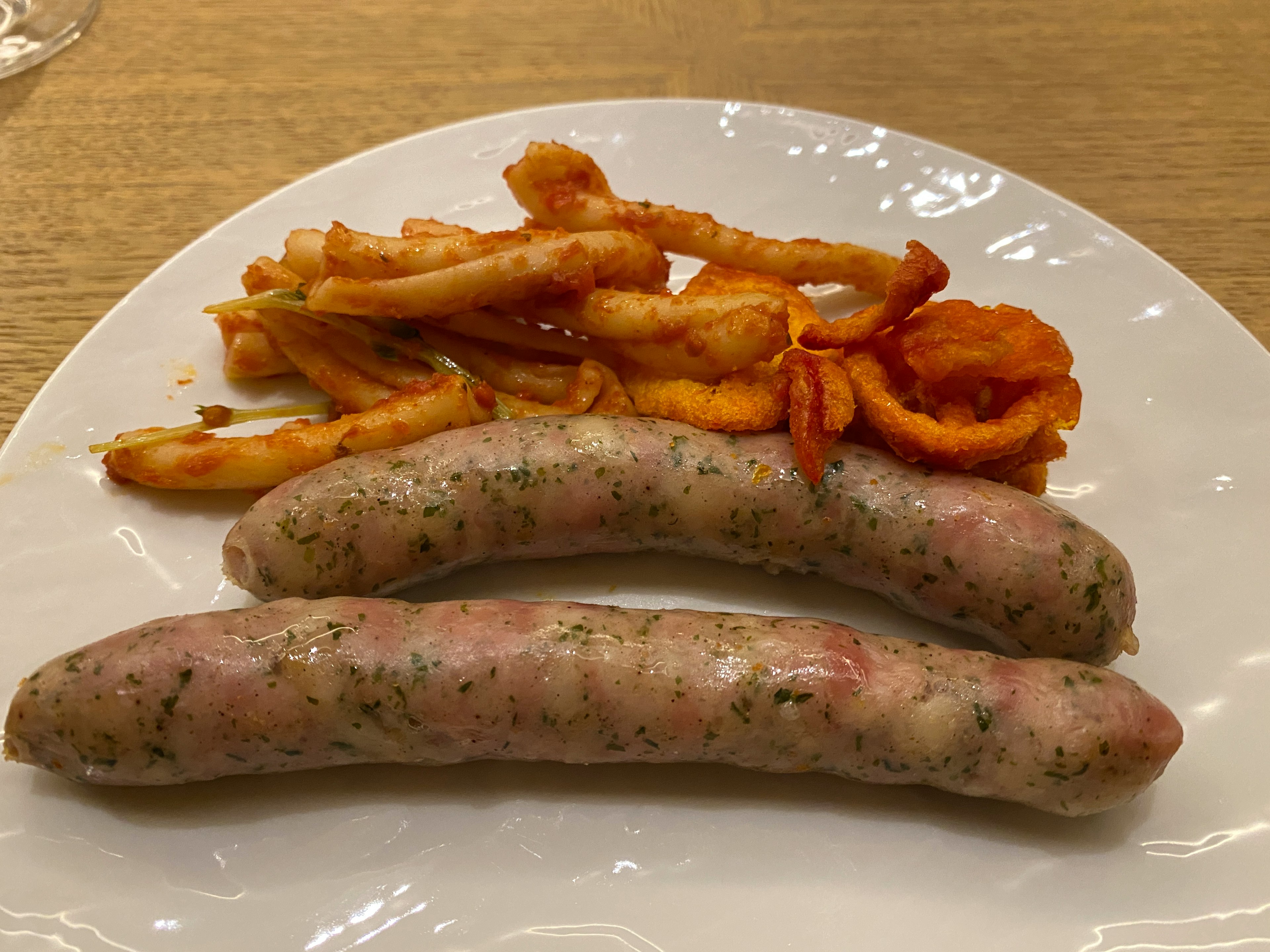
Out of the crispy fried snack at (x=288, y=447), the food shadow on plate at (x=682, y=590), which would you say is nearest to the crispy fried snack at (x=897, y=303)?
the food shadow on plate at (x=682, y=590)

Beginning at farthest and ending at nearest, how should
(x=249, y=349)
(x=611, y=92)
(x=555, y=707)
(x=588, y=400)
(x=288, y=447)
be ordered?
1. (x=611, y=92)
2. (x=249, y=349)
3. (x=588, y=400)
4. (x=288, y=447)
5. (x=555, y=707)

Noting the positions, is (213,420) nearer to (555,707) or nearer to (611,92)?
(555,707)

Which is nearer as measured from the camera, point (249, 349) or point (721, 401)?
point (721, 401)

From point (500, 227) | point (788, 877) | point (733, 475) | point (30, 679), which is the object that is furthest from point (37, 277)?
point (788, 877)

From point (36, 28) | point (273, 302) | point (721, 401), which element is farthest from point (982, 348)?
point (36, 28)

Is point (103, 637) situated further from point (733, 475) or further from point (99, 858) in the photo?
point (733, 475)

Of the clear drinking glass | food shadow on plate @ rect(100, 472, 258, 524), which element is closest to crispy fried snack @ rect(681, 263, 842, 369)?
food shadow on plate @ rect(100, 472, 258, 524)
